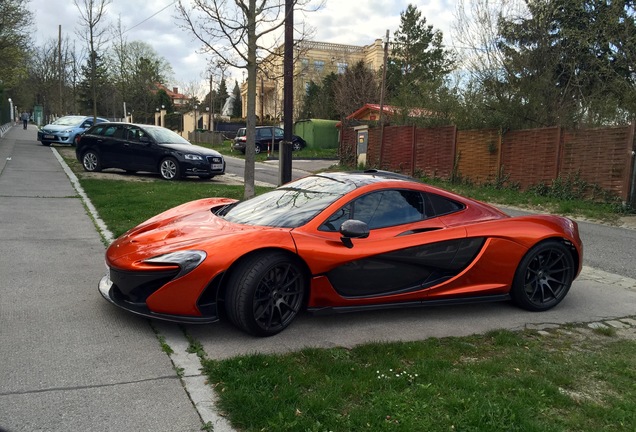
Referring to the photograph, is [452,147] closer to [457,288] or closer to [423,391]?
[457,288]

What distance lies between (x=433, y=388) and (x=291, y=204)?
2.11m

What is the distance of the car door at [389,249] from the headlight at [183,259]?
75 centimetres

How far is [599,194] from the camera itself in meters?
13.1

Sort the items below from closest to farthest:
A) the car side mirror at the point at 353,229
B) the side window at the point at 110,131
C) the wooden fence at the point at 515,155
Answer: the car side mirror at the point at 353,229 → the wooden fence at the point at 515,155 → the side window at the point at 110,131

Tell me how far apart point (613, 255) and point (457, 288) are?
464cm

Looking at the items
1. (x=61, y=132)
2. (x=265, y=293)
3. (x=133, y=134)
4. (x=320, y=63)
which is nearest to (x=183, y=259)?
(x=265, y=293)

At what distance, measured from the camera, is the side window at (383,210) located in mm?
4309

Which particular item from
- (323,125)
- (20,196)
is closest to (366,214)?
(20,196)

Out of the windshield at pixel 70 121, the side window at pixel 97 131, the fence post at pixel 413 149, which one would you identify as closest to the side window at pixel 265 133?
the windshield at pixel 70 121

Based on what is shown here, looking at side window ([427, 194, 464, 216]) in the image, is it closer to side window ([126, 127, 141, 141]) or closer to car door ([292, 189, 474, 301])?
car door ([292, 189, 474, 301])

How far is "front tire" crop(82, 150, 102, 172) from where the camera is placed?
577 inches

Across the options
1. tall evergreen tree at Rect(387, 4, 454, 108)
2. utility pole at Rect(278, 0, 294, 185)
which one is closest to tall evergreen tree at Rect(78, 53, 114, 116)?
tall evergreen tree at Rect(387, 4, 454, 108)

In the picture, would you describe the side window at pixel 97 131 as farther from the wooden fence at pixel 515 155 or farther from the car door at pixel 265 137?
the car door at pixel 265 137

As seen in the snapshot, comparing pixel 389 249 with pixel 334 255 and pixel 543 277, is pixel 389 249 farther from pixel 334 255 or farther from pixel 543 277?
pixel 543 277
